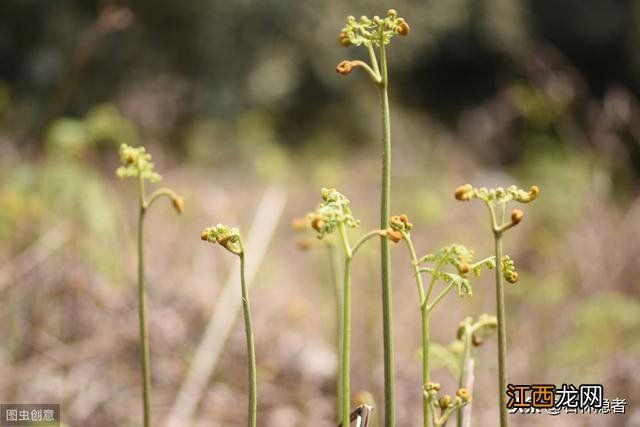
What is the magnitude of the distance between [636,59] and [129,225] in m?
5.96

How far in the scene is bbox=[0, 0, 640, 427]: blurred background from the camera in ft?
5.43

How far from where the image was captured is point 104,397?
5.18 ft

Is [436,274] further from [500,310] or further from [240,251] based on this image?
[240,251]

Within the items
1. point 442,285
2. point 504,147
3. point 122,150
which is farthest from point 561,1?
point 122,150

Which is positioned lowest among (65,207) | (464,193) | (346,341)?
(346,341)

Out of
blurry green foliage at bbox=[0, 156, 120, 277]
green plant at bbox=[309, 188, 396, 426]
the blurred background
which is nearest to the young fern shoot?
green plant at bbox=[309, 188, 396, 426]

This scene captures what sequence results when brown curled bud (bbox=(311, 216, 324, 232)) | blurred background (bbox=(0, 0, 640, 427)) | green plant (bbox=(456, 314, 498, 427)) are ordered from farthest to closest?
1. blurred background (bbox=(0, 0, 640, 427))
2. green plant (bbox=(456, 314, 498, 427))
3. brown curled bud (bbox=(311, 216, 324, 232))

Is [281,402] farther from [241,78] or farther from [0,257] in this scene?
[241,78]

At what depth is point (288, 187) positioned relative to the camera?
184 inches

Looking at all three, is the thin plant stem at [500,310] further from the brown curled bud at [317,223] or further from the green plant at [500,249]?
the brown curled bud at [317,223]

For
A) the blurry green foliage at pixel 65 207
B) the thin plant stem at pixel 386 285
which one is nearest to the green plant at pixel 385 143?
the thin plant stem at pixel 386 285

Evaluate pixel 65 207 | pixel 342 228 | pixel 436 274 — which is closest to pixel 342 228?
pixel 342 228

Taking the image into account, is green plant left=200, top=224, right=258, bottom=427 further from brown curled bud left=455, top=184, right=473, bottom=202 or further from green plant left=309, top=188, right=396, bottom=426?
brown curled bud left=455, top=184, right=473, bottom=202

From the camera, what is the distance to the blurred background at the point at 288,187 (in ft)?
5.43
